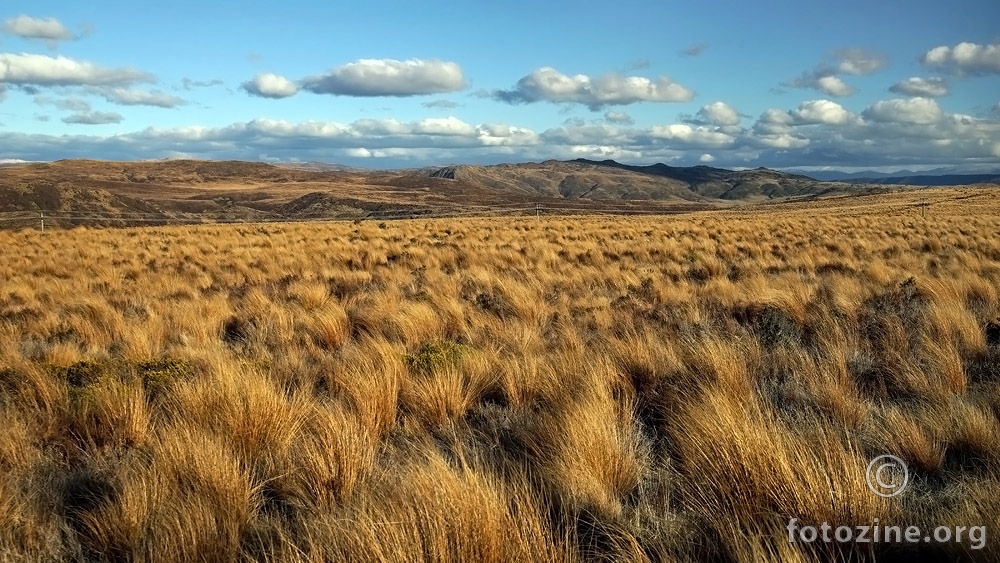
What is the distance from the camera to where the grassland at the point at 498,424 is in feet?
8.12

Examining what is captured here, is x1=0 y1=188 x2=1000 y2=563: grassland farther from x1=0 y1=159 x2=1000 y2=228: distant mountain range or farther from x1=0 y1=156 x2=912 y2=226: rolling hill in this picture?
x1=0 y1=156 x2=912 y2=226: rolling hill

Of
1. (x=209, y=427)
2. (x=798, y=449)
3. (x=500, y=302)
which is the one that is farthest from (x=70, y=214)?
(x=798, y=449)

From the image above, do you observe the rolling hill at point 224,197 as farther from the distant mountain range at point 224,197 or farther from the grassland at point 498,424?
the grassland at point 498,424

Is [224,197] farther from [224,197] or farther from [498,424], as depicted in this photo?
[498,424]

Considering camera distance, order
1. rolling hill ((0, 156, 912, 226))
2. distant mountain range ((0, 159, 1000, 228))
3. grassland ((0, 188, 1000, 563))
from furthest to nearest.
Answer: rolling hill ((0, 156, 912, 226)), distant mountain range ((0, 159, 1000, 228)), grassland ((0, 188, 1000, 563))

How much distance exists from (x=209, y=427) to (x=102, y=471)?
1.83ft

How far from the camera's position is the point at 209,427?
365 cm

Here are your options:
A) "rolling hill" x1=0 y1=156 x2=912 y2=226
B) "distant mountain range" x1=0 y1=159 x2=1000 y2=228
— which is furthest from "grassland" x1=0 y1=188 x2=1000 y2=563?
"rolling hill" x1=0 y1=156 x2=912 y2=226

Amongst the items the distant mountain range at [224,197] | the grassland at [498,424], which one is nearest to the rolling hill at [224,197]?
the distant mountain range at [224,197]

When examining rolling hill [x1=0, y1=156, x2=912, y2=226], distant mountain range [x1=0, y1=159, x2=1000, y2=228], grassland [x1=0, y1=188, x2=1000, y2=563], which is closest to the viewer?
grassland [x1=0, y1=188, x2=1000, y2=563]

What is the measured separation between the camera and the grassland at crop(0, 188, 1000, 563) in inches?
97.4

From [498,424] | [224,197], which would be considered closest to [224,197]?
[224,197]

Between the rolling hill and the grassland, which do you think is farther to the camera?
the rolling hill

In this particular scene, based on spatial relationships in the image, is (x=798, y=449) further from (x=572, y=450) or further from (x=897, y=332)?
(x=897, y=332)
